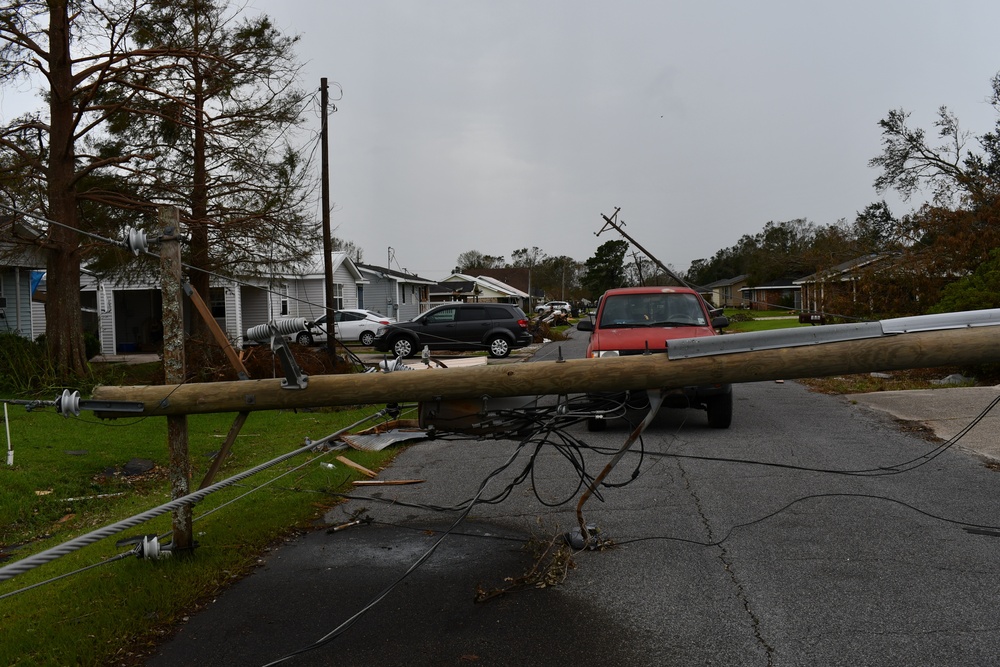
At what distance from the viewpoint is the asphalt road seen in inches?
167

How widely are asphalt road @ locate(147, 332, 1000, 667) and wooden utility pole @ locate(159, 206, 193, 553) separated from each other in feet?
2.20

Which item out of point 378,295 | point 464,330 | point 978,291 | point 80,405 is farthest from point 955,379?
point 378,295

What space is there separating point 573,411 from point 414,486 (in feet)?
9.39

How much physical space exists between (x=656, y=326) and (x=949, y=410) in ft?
14.9

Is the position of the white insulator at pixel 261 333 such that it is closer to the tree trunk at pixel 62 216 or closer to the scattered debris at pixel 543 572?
the scattered debris at pixel 543 572

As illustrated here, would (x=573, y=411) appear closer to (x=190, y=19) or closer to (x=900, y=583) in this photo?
(x=900, y=583)

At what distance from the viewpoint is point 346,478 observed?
8.84m

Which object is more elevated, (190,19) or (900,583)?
(190,19)

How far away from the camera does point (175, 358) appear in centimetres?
574

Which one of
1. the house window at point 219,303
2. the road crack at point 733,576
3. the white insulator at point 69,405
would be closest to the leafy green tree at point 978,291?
the road crack at point 733,576

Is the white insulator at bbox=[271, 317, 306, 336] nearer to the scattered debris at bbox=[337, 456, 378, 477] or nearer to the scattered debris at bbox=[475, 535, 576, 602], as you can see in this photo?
the scattered debris at bbox=[475, 535, 576, 602]

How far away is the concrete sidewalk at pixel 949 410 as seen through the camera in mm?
A: 9828


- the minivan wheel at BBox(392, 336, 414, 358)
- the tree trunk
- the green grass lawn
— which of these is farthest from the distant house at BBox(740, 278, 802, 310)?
the green grass lawn

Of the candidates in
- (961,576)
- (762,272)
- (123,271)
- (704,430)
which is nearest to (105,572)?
(961,576)
